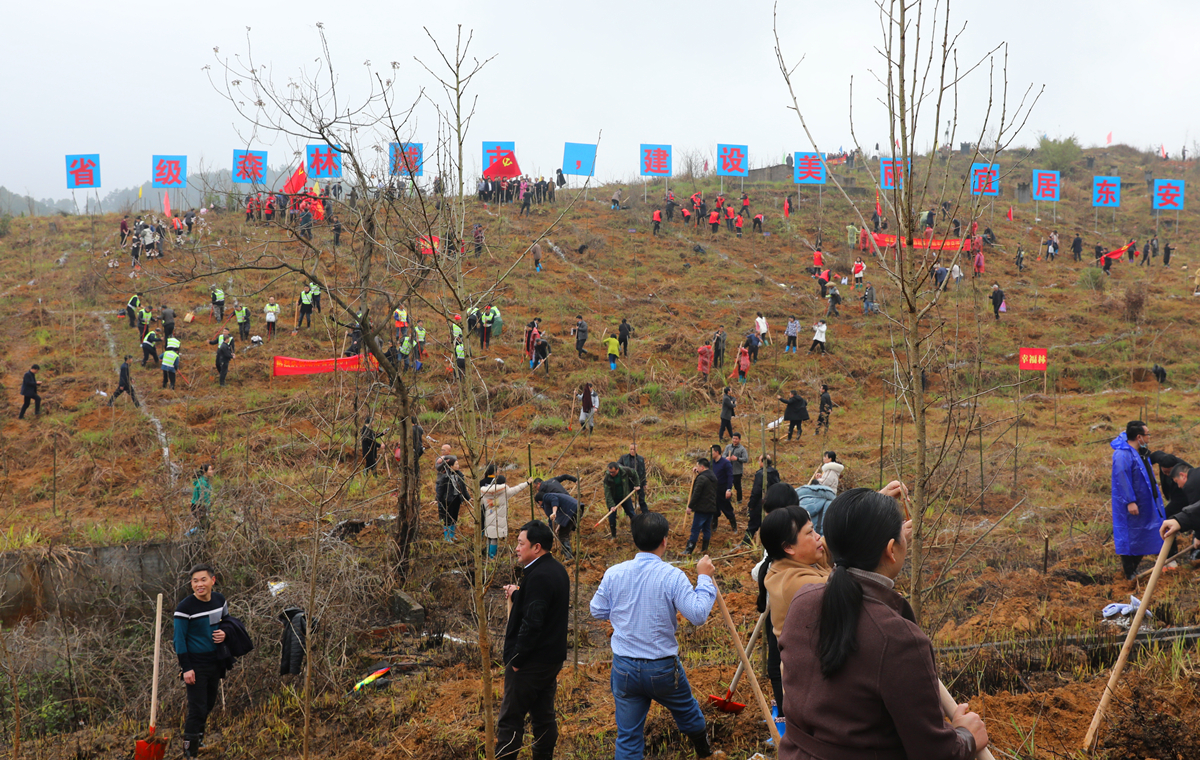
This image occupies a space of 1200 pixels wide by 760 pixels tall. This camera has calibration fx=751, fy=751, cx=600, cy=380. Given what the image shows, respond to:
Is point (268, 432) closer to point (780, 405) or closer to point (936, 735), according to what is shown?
point (780, 405)

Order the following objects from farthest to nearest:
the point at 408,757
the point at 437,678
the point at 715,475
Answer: the point at 715,475 < the point at 437,678 < the point at 408,757

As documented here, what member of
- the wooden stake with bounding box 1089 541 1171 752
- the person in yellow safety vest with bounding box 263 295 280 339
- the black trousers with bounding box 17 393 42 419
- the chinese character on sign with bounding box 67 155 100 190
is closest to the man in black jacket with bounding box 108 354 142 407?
the black trousers with bounding box 17 393 42 419

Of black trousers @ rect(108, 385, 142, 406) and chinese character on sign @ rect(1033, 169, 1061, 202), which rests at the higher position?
chinese character on sign @ rect(1033, 169, 1061, 202)

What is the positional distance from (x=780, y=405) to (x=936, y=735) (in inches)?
766

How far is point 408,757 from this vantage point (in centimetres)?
507

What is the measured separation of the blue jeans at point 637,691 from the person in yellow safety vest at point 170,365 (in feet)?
62.2

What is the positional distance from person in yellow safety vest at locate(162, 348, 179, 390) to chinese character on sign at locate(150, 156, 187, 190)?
40.5 ft

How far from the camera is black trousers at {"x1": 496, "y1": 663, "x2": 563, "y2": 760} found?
3.98 metres

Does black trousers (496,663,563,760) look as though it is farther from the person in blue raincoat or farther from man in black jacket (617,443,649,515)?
man in black jacket (617,443,649,515)

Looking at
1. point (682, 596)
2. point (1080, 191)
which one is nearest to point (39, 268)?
point (682, 596)

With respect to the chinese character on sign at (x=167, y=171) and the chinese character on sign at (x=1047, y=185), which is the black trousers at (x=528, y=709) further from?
the chinese character on sign at (x=1047, y=185)

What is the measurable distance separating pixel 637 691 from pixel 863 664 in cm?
219

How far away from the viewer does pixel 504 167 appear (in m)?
A: 25.6

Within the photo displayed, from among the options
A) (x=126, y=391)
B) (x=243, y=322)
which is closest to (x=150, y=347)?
(x=126, y=391)
